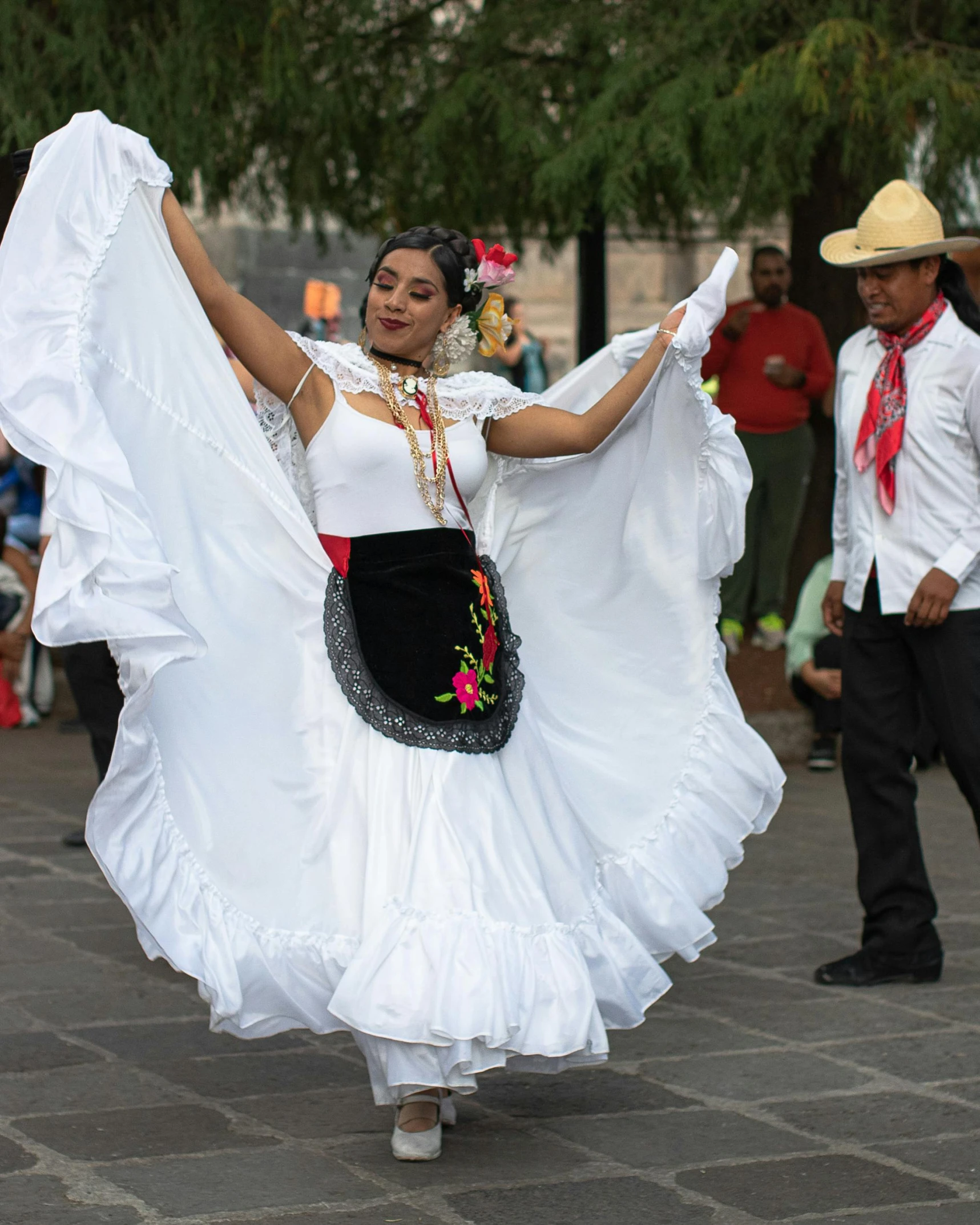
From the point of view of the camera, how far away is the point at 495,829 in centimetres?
402

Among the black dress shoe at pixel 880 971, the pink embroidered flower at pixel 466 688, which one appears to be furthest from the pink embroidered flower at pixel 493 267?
the black dress shoe at pixel 880 971

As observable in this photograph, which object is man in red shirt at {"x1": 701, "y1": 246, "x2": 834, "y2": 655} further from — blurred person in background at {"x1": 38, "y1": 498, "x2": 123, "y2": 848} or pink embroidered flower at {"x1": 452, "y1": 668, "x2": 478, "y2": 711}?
pink embroidered flower at {"x1": 452, "y1": 668, "x2": 478, "y2": 711}

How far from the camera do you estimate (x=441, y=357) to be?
4438 millimetres

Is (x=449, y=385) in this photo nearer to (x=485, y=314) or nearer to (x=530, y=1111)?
(x=485, y=314)

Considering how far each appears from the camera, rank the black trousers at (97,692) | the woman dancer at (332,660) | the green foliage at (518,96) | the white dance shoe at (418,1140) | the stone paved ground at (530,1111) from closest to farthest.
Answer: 1. the stone paved ground at (530,1111)
2. the woman dancer at (332,660)
3. the white dance shoe at (418,1140)
4. the black trousers at (97,692)
5. the green foliage at (518,96)

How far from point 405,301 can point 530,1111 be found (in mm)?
1884

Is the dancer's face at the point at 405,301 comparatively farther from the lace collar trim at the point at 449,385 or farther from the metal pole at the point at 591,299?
the metal pole at the point at 591,299

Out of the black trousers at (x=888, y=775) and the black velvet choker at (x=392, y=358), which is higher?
the black velvet choker at (x=392, y=358)

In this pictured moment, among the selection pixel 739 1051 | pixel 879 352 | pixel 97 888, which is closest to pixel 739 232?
pixel 879 352

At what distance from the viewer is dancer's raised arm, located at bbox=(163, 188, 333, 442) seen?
13.5 feet

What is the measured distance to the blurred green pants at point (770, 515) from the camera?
10633 mm

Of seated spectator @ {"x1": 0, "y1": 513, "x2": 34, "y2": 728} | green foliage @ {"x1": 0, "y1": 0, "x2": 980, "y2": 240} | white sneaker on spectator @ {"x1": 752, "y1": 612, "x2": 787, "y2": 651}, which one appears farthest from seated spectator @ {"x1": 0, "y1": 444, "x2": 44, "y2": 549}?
white sneaker on spectator @ {"x1": 752, "y1": 612, "x2": 787, "y2": 651}

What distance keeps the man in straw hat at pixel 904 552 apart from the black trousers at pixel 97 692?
8.90 feet

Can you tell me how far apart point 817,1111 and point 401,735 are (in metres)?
1.30
